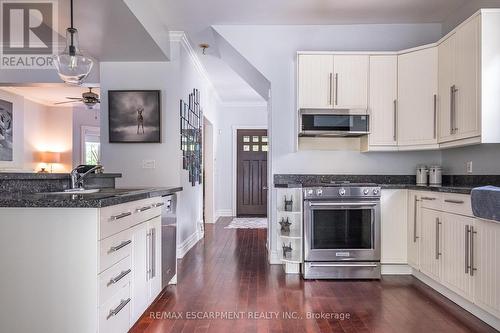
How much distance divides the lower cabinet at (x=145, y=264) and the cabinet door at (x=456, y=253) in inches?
88.7

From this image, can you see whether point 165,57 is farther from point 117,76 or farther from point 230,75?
point 230,75

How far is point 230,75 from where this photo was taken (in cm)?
633

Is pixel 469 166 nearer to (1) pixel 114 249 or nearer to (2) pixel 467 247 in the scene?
(2) pixel 467 247

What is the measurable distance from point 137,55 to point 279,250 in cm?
262

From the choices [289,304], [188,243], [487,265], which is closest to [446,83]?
[487,265]

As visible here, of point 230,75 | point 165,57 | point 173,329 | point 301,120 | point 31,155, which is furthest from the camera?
point 31,155

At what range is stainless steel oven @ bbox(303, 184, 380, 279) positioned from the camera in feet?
11.9

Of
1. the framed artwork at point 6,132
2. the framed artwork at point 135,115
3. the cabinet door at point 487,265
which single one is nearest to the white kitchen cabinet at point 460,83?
the cabinet door at point 487,265

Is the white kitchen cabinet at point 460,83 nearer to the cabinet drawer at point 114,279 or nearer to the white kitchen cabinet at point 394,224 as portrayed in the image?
the white kitchen cabinet at point 394,224

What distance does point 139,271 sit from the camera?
8.09 feet

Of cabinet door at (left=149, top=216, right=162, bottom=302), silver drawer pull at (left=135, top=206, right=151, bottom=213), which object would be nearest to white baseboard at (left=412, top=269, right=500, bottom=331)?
cabinet door at (left=149, top=216, right=162, bottom=302)

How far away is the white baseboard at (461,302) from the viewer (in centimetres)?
249

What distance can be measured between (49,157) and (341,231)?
6817 millimetres

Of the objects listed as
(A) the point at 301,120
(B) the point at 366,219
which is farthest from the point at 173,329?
(A) the point at 301,120
